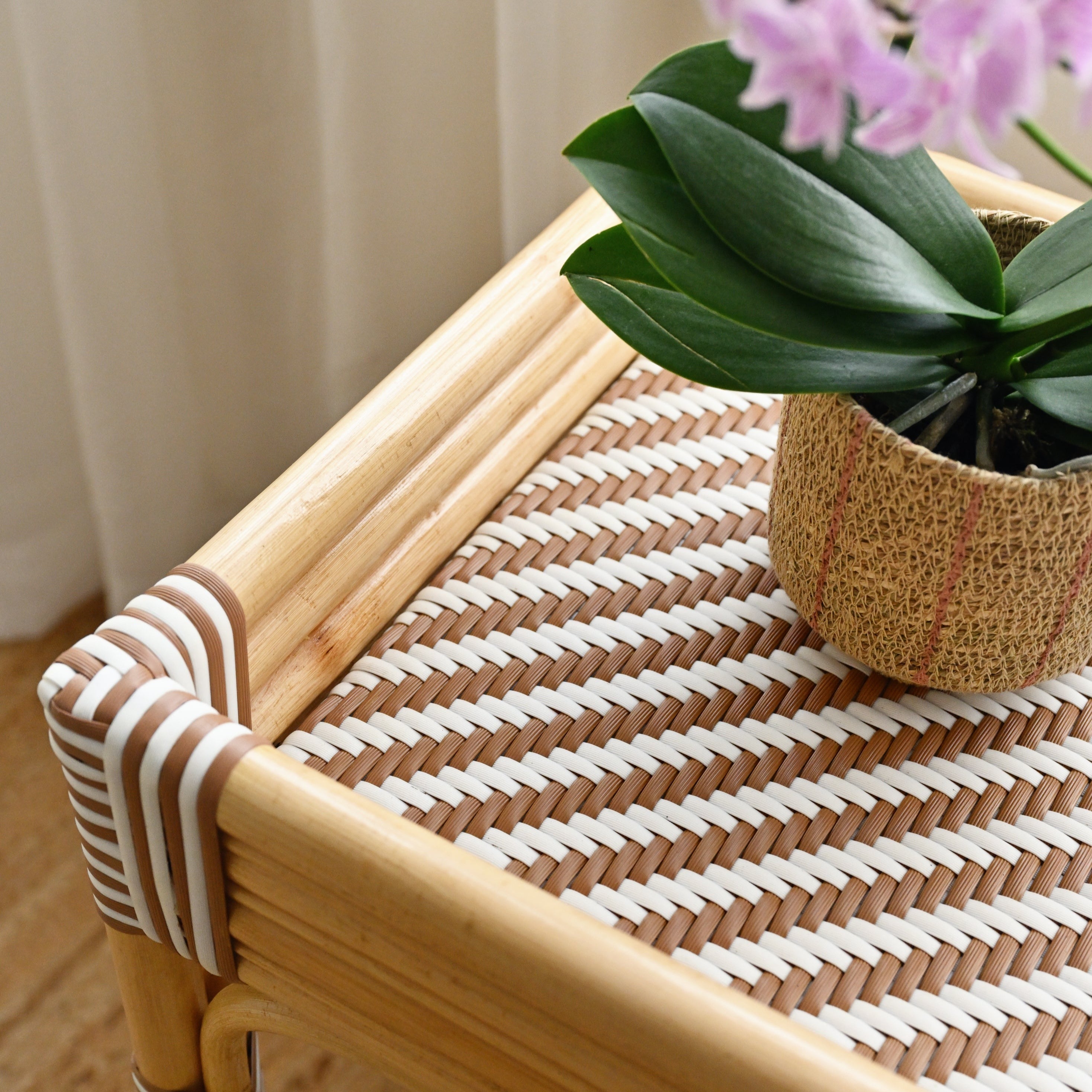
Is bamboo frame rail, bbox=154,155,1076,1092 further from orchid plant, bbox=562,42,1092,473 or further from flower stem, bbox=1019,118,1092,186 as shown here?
flower stem, bbox=1019,118,1092,186

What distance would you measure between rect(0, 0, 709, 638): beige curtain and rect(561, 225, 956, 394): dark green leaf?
44 centimetres

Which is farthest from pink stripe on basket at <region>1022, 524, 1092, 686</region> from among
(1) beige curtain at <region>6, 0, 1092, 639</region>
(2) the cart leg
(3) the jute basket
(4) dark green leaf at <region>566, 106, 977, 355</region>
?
(1) beige curtain at <region>6, 0, 1092, 639</region>

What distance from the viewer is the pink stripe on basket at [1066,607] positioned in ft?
1.48

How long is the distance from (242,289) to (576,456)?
0.43 m

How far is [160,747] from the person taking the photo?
1.35 feet

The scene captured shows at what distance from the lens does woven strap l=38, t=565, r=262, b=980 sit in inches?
16.3

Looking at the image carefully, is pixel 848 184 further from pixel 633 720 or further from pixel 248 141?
pixel 248 141

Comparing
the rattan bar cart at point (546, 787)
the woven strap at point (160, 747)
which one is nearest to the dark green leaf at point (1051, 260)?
the rattan bar cart at point (546, 787)

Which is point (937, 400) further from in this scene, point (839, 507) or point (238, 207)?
point (238, 207)

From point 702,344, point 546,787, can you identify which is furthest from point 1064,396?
point 546,787

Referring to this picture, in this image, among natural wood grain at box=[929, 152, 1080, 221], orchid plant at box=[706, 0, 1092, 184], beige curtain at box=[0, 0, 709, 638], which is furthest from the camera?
beige curtain at box=[0, 0, 709, 638]

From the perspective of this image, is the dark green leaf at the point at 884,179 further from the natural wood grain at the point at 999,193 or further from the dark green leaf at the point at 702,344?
the natural wood grain at the point at 999,193

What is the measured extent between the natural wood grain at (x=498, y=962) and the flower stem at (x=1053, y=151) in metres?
0.25

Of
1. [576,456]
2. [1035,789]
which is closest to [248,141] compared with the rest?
[576,456]
